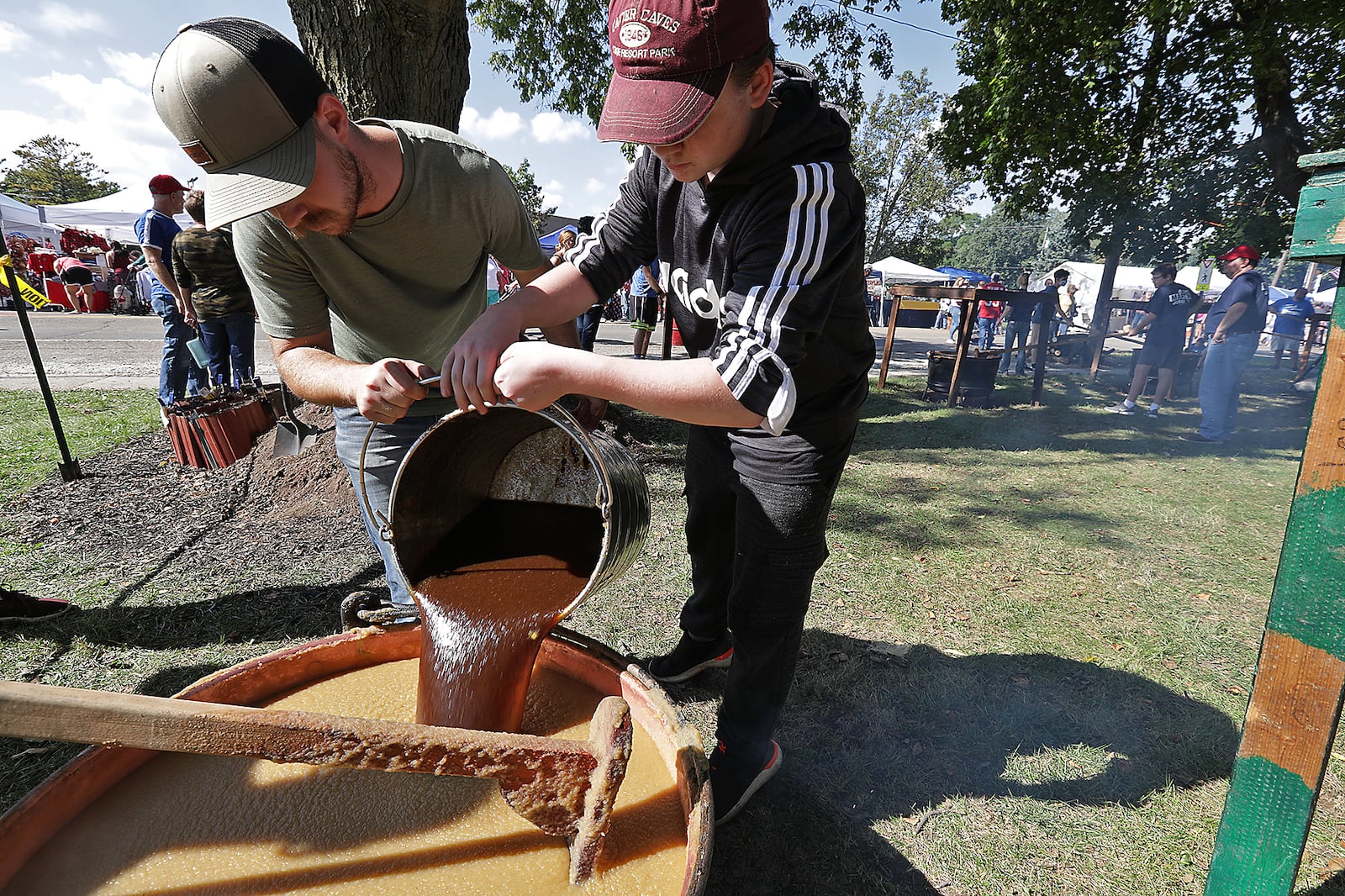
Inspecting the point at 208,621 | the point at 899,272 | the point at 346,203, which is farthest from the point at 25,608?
the point at 899,272

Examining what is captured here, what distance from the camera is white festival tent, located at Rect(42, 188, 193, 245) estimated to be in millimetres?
20328

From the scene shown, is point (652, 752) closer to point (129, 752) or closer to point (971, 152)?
point (129, 752)

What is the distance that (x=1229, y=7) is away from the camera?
317 inches

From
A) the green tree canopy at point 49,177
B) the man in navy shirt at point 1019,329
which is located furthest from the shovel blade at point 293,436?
the green tree canopy at point 49,177

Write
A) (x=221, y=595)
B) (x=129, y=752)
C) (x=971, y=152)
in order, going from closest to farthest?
1. (x=129, y=752)
2. (x=221, y=595)
3. (x=971, y=152)

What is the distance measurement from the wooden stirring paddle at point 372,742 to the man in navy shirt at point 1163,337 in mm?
10413

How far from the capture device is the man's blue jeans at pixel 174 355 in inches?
247

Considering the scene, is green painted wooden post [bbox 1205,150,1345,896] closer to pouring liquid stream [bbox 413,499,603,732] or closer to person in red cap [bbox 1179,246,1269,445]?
pouring liquid stream [bbox 413,499,603,732]

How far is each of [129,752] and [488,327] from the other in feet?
3.90

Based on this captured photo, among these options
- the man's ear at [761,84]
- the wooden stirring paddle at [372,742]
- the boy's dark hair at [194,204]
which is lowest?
the wooden stirring paddle at [372,742]

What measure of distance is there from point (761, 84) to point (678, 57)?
22 centimetres

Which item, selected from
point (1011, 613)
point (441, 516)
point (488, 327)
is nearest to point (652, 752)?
point (441, 516)

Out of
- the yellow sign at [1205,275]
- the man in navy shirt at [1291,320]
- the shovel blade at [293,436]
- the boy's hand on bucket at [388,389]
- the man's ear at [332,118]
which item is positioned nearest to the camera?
the boy's hand on bucket at [388,389]

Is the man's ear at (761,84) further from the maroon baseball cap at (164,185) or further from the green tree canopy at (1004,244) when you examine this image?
the green tree canopy at (1004,244)
